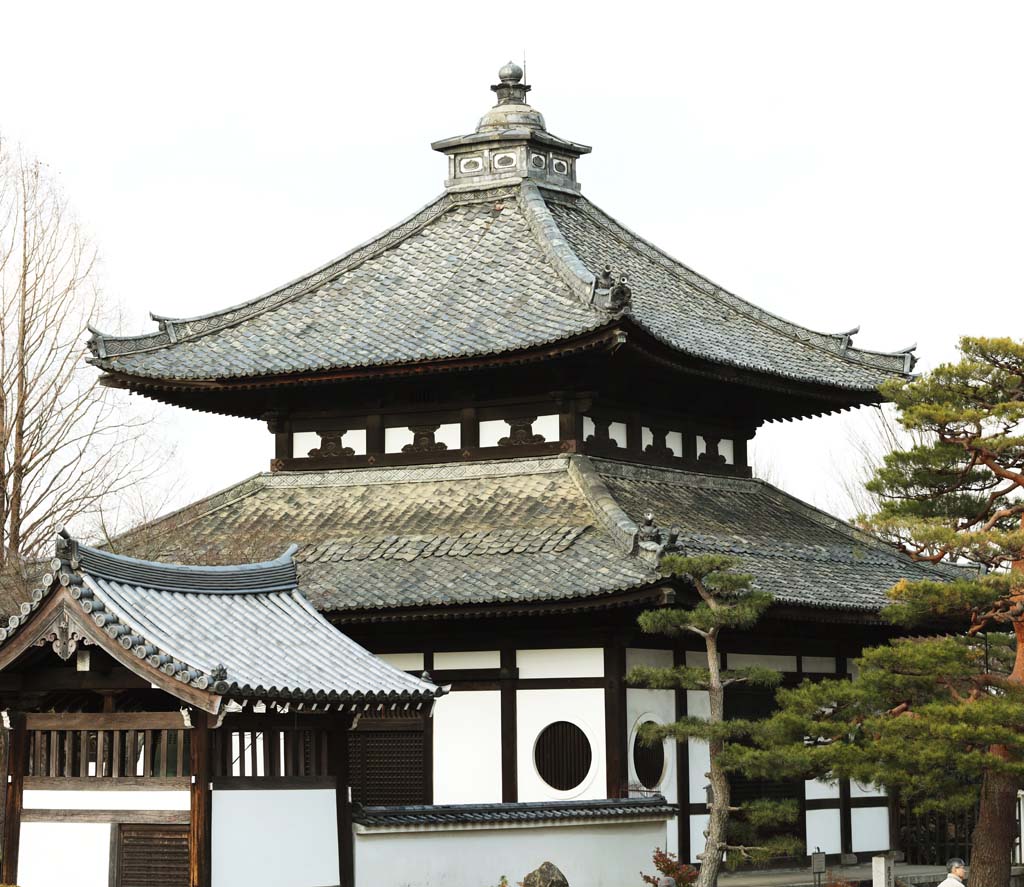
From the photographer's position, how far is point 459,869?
72.2ft

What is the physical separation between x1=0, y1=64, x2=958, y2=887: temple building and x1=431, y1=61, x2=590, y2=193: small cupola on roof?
5 cm

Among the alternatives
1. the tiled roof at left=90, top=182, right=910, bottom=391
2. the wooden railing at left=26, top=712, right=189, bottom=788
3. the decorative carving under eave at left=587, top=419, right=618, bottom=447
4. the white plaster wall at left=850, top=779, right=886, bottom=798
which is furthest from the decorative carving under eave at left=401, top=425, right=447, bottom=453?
the wooden railing at left=26, top=712, right=189, bottom=788

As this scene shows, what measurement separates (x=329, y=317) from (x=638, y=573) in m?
9.35

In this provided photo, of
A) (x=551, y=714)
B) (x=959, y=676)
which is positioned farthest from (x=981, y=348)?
(x=551, y=714)

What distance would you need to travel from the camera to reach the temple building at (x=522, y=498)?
25.6m

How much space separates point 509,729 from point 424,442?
5858 millimetres

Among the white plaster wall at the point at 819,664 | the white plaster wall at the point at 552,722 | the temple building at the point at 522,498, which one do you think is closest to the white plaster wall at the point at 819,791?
the temple building at the point at 522,498

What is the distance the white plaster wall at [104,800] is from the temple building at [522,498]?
8.33 ft

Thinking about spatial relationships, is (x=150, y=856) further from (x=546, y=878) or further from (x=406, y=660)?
(x=406, y=660)

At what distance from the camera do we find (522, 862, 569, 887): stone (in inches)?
866

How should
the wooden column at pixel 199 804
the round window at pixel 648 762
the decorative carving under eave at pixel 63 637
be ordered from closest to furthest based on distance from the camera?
the wooden column at pixel 199 804, the decorative carving under eave at pixel 63 637, the round window at pixel 648 762

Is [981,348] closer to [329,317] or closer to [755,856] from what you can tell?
[755,856]

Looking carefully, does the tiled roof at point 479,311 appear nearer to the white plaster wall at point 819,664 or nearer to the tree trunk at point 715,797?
the white plaster wall at point 819,664

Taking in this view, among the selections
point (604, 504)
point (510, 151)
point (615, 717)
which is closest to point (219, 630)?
point (615, 717)
